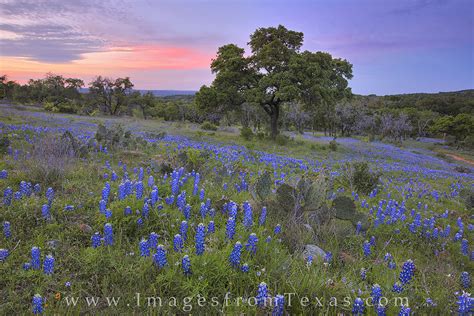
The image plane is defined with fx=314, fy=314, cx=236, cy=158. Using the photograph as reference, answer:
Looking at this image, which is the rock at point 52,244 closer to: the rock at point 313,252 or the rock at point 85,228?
the rock at point 85,228

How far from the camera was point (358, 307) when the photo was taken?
2457 mm

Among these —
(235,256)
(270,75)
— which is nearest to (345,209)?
(235,256)

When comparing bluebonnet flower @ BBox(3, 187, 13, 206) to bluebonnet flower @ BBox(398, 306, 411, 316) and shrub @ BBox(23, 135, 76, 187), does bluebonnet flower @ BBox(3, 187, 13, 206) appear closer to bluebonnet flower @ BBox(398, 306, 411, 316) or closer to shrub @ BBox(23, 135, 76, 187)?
shrub @ BBox(23, 135, 76, 187)

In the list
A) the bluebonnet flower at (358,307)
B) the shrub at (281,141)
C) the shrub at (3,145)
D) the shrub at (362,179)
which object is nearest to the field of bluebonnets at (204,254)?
the bluebonnet flower at (358,307)

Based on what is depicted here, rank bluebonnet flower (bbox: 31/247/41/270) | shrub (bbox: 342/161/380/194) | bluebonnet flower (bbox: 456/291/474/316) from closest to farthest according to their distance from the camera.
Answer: bluebonnet flower (bbox: 456/291/474/316), bluebonnet flower (bbox: 31/247/41/270), shrub (bbox: 342/161/380/194)

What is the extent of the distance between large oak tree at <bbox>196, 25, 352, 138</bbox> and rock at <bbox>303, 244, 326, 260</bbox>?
20.3 metres

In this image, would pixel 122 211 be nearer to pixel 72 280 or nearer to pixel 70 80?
pixel 72 280

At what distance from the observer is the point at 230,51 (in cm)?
2730

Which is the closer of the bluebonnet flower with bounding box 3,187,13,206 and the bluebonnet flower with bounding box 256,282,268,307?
the bluebonnet flower with bounding box 256,282,268,307

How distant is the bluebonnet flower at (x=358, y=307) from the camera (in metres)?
2.44

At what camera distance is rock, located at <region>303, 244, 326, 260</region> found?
3.44 meters

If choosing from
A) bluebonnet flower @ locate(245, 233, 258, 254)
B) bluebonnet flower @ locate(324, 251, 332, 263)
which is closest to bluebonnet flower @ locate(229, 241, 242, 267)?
bluebonnet flower @ locate(245, 233, 258, 254)

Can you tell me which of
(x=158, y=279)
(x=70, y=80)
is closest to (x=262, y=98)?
(x=158, y=279)

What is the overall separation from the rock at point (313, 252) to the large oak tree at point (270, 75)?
2026 centimetres
